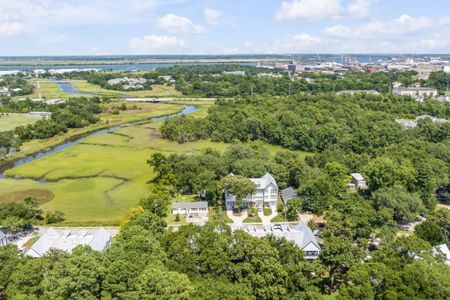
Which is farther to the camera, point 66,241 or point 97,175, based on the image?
point 97,175

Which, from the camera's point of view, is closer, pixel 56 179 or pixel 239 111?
pixel 56 179

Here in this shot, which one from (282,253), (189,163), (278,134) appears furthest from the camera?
(278,134)

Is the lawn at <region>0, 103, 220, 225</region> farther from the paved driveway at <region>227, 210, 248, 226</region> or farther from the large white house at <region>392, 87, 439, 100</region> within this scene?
the large white house at <region>392, 87, 439, 100</region>

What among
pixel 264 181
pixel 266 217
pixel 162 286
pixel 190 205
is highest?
pixel 162 286

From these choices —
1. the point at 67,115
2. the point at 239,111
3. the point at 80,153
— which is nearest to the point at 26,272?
the point at 80,153

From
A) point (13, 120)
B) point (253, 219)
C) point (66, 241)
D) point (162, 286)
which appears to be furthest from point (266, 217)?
point (13, 120)

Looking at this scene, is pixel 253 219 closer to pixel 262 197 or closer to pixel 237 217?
pixel 237 217

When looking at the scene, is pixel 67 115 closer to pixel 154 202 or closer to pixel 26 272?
pixel 154 202
